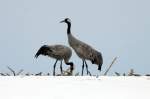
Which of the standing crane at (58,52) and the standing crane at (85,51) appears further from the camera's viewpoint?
the standing crane at (58,52)
